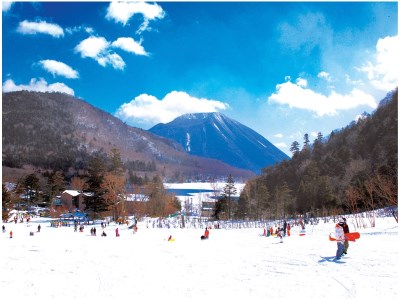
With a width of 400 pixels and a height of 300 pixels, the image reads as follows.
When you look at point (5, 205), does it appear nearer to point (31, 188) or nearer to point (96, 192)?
point (96, 192)

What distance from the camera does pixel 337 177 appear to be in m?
69.1

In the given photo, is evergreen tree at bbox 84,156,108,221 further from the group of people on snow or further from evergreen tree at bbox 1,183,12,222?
the group of people on snow

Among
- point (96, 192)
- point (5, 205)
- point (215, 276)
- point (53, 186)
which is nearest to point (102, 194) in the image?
point (96, 192)

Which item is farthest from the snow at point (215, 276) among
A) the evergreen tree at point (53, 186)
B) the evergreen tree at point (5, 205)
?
the evergreen tree at point (53, 186)

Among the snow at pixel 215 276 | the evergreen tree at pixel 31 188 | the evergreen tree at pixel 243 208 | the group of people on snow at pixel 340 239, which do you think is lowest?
the snow at pixel 215 276

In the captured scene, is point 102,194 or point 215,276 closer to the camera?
point 215,276

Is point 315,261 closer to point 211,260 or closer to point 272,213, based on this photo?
point 211,260

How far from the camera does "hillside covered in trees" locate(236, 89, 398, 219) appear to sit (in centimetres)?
4656

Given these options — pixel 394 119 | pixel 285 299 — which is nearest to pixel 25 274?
pixel 285 299

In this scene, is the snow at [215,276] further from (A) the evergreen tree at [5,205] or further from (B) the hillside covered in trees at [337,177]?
(A) the evergreen tree at [5,205]

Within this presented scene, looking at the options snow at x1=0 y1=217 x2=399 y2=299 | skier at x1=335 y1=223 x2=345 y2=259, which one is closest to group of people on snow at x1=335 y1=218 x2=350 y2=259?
skier at x1=335 y1=223 x2=345 y2=259

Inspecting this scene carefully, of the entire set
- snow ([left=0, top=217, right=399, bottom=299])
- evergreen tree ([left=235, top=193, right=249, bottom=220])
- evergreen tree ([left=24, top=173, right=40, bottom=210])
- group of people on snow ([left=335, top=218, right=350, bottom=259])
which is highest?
evergreen tree ([left=24, top=173, right=40, bottom=210])

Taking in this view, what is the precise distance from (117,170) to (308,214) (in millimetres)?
30653

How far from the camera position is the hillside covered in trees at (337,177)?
153ft
